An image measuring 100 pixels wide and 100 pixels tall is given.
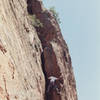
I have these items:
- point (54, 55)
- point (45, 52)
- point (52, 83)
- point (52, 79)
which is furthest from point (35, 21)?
point (52, 83)

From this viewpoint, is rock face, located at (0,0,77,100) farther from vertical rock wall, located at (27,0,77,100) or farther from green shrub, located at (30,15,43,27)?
green shrub, located at (30,15,43,27)

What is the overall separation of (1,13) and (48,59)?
1175 centimetres

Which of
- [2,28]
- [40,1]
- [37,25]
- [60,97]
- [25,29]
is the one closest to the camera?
[2,28]

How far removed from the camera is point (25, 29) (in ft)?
→ 56.0

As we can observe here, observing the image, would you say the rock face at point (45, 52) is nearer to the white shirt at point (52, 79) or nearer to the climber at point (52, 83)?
the climber at point (52, 83)

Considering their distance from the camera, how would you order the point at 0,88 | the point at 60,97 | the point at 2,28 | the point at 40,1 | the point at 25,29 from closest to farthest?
the point at 0,88
the point at 2,28
the point at 25,29
the point at 60,97
the point at 40,1

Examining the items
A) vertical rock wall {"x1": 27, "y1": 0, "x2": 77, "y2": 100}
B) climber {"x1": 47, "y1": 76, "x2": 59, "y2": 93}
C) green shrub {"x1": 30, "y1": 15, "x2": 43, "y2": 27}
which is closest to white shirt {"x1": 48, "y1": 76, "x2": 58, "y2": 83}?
climber {"x1": 47, "y1": 76, "x2": 59, "y2": 93}

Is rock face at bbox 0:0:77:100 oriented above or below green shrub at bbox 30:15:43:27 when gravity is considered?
below

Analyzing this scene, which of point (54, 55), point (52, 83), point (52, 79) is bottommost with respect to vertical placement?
point (52, 83)

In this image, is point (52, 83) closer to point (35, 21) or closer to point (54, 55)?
point (54, 55)

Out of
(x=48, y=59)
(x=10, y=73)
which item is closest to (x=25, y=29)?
(x=48, y=59)

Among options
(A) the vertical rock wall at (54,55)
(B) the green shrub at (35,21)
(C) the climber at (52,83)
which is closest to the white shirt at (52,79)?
(C) the climber at (52,83)

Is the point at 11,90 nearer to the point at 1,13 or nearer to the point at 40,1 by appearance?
the point at 1,13

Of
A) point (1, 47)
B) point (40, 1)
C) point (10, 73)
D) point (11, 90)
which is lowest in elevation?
point (11, 90)
